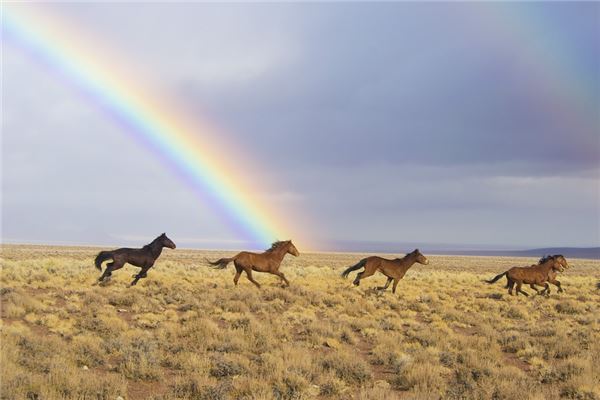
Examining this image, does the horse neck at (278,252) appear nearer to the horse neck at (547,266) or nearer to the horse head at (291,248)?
the horse head at (291,248)

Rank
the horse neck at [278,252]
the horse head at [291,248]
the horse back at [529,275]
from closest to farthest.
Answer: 1. the horse neck at [278,252]
2. the horse head at [291,248]
3. the horse back at [529,275]

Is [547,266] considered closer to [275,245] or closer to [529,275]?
[529,275]

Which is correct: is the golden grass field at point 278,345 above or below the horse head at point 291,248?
below

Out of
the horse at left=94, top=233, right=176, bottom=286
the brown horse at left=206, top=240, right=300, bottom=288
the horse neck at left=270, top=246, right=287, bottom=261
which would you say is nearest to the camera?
the horse at left=94, top=233, right=176, bottom=286

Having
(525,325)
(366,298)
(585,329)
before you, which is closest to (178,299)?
(366,298)

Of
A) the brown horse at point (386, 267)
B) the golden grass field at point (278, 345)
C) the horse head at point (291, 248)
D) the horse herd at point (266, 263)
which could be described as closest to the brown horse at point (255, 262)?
the horse herd at point (266, 263)

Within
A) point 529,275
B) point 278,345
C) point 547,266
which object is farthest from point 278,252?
point 547,266

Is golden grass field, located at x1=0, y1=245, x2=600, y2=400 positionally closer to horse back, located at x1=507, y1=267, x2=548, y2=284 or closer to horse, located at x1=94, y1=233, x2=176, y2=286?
horse, located at x1=94, y1=233, x2=176, y2=286

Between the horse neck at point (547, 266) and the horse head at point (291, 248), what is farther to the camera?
the horse neck at point (547, 266)

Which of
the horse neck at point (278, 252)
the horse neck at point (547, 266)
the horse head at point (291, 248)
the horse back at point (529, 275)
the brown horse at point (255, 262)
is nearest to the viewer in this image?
Result: the brown horse at point (255, 262)

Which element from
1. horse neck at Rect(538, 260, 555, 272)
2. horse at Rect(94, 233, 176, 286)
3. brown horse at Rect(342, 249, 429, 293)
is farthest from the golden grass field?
horse neck at Rect(538, 260, 555, 272)

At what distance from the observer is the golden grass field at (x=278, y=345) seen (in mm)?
8945

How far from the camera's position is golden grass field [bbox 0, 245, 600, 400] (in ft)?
29.3

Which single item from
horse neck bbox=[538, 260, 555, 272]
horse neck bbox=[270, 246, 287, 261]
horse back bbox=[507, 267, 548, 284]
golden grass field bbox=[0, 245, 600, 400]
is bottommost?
golden grass field bbox=[0, 245, 600, 400]
